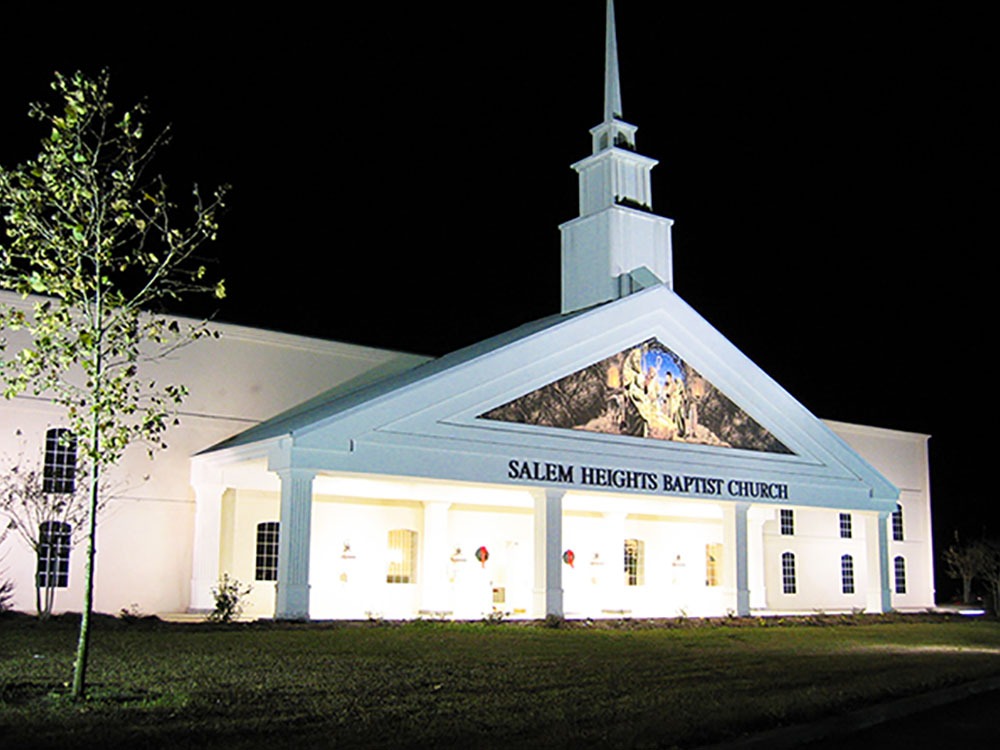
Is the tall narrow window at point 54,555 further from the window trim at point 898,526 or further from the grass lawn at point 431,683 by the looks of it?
the window trim at point 898,526

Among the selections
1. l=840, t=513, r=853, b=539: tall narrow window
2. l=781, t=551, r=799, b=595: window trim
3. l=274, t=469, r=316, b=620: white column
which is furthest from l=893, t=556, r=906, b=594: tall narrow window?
l=274, t=469, r=316, b=620: white column

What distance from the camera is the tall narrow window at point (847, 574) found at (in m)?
41.8

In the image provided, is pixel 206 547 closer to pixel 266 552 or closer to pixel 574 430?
pixel 266 552

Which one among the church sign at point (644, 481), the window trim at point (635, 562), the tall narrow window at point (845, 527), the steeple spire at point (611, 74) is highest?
the steeple spire at point (611, 74)

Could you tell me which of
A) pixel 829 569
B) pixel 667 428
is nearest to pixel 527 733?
pixel 667 428

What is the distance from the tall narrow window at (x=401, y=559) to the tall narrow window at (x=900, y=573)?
22.8 metres

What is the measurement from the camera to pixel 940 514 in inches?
2707

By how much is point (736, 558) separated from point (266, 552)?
11.6 metres

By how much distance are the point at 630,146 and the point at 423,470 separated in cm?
1404

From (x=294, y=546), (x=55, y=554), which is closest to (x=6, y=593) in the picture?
(x=55, y=554)

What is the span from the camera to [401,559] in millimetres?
29422

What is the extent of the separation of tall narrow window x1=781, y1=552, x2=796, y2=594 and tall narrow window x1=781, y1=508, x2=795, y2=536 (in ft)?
2.43

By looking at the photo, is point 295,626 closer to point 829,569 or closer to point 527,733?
point 527,733

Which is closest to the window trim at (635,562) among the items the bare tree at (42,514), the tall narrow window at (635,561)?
the tall narrow window at (635,561)
